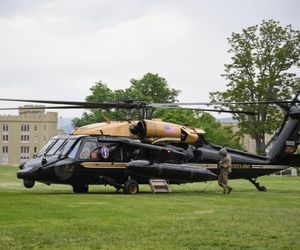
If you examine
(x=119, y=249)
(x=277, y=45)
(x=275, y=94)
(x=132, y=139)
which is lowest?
(x=119, y=249)

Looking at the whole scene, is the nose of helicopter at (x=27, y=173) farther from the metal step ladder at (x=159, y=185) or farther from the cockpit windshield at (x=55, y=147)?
the metal step ladder at (x=159, y=185)

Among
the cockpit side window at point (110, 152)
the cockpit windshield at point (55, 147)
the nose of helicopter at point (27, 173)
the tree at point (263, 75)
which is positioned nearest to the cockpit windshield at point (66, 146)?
the cockpit windshield at point (55, 147)

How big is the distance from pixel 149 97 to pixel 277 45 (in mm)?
32407

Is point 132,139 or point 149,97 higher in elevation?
point 149,97

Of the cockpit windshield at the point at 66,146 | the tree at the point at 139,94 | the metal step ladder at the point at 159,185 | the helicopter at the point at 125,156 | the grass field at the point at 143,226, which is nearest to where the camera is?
the grass field at the point at 143,226

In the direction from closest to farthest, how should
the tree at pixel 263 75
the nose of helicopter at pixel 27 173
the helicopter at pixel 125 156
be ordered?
the nose of helicopter at pixel 27 173, the helicopter at pixel 125 156, the tree at pixel 263 75

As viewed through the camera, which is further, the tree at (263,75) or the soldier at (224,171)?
the tree at (263,75)

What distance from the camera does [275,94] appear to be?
5894cm

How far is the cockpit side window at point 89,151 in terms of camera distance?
23.2 meters

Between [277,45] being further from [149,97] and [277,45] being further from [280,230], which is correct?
[280,230]

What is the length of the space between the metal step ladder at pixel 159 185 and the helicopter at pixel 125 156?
0.24 m

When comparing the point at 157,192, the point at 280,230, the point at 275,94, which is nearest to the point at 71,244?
the point at 280,230

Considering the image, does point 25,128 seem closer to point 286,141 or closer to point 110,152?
point 286,141

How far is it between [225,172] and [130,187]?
3795 mm
